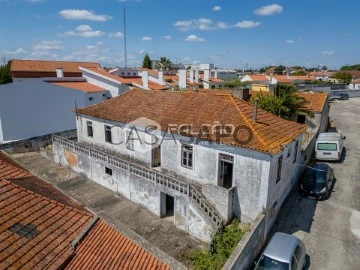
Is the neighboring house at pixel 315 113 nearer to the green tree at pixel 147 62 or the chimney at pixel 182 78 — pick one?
the chimney at pixel 182 78

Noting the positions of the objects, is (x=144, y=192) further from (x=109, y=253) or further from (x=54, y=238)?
(x=54, y=238)

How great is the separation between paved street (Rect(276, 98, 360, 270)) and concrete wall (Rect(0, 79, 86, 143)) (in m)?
25.2

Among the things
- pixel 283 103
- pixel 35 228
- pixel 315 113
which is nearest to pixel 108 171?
pixel 35 228

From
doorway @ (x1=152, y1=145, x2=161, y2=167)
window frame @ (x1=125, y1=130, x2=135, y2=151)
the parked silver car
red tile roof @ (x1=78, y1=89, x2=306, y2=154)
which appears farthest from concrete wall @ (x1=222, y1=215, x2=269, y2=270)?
window frame @ (x1=125, y1=130, x2=135, y2=151)

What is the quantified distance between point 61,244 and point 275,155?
9372 millimetres

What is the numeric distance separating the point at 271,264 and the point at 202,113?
28.8 feet

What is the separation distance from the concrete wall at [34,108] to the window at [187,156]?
66.3ft

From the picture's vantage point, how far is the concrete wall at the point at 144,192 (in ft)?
44.5

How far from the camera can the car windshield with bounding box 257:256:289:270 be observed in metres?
9.72

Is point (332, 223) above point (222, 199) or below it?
below

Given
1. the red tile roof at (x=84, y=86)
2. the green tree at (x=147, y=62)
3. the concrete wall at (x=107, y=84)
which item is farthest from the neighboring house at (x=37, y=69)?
the green tree at (x=147, y=62)

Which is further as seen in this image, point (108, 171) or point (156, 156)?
point (108, 171)

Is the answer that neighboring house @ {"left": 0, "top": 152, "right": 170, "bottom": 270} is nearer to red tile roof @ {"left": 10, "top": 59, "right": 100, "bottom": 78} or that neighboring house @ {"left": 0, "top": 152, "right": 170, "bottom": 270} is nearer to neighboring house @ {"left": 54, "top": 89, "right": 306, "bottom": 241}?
neighboring house @ {"left": 54, "top": 89, "right": 306, "bottom": 241}

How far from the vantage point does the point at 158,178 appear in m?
14.9
